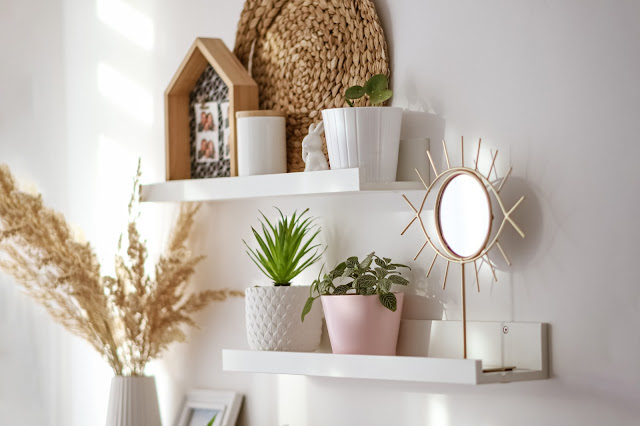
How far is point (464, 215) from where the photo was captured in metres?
1.56

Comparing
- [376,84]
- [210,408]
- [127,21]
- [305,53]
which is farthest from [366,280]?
[127,21]

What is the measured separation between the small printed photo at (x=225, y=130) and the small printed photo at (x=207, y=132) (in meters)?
0.02

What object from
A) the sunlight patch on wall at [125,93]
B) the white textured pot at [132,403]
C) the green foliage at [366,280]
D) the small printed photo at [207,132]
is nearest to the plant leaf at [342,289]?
the green foliage at [366,280]

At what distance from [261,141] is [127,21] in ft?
2.03

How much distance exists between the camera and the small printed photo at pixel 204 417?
2010mm

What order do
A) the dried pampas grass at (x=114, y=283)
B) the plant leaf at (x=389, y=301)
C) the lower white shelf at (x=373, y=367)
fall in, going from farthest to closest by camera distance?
1. the dried pampas grass at (x=114, y=283)
2. the plant leaf at (x=389, y=301)
3. the lower white shelf at (x=373, y=367)

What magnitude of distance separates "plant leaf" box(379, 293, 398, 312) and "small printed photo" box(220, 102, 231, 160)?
50 centimetres

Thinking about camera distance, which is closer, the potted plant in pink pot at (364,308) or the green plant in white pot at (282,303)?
the potted plant in pink pot at (364,308)

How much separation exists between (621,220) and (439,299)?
366mm

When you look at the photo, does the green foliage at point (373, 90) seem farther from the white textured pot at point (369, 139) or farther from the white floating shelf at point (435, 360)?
the white floating shelf at point (435, 360)

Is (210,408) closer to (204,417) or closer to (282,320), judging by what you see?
(204,417)

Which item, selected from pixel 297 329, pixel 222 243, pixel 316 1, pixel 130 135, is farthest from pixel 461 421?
pixel 130 135

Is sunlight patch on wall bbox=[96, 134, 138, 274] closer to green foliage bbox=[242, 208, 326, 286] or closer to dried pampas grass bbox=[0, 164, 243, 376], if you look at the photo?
dried pampas grass bbox=[0, 164, 243, 376]

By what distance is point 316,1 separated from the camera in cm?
185
